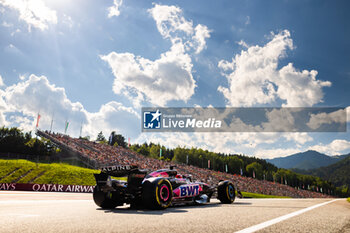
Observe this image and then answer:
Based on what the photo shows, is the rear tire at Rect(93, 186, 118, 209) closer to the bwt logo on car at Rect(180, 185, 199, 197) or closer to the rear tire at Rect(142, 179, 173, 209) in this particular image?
the rear tire at Rect(142, 179, 173, 209)

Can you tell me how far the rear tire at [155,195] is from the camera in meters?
6.76

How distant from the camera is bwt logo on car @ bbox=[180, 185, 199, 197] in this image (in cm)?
859

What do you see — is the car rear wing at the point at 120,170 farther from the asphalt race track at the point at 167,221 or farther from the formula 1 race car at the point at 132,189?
the asphalt race track at the point at 167,221

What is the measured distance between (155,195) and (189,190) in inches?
97.2

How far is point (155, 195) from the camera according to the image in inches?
267

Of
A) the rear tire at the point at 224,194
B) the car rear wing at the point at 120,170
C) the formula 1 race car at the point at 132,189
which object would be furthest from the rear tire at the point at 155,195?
the rear tire at the point at 224,194

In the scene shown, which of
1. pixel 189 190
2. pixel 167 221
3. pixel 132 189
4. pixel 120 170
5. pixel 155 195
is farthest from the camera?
pixel 189 190

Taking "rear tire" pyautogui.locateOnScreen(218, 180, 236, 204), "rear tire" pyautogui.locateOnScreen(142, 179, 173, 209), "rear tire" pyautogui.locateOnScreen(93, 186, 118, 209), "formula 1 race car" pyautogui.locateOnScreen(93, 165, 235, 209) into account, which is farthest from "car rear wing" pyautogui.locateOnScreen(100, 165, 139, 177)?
"rear tire" pyautogui.locateOnScreen(218, 180, 236, 204)

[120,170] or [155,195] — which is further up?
[120,170]

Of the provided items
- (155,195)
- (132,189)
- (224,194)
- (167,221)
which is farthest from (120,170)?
(224,194)

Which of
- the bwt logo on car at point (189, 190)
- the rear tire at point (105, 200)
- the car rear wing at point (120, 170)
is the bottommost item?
the rear tire at point (105, 200)

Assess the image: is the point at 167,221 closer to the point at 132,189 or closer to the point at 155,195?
the point at 155,195

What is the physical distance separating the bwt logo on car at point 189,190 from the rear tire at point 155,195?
1.38 m

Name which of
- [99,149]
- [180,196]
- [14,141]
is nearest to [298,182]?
[99,149]
